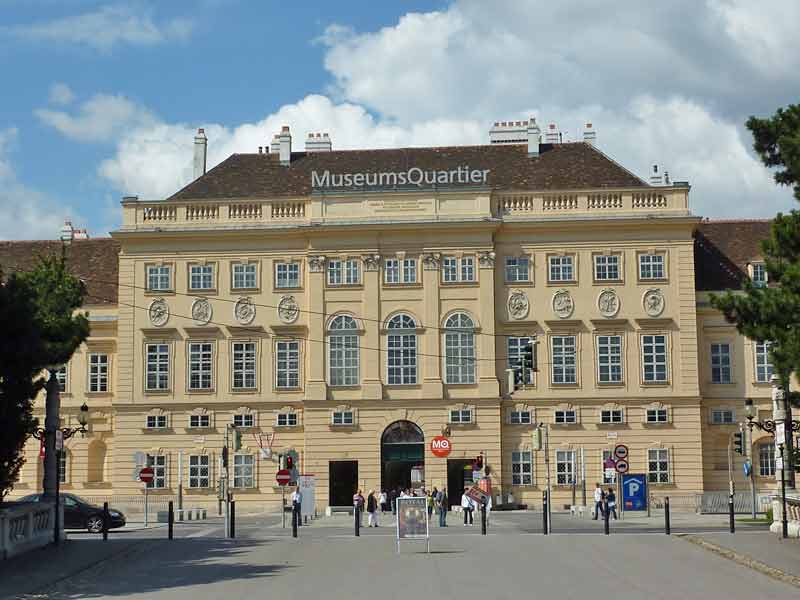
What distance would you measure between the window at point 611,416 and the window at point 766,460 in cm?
716

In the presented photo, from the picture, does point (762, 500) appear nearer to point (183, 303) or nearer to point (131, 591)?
point (183, 303)

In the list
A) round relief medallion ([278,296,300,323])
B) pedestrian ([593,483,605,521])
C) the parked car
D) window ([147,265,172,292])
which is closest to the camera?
the parked car

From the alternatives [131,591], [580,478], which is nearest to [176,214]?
[580,478]

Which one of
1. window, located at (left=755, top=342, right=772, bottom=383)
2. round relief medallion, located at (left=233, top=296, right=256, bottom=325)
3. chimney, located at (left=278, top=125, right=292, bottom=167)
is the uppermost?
chimney, located at (left=278, top=125, right=292, bottom=167)

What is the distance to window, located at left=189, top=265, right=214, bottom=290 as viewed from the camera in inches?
2463

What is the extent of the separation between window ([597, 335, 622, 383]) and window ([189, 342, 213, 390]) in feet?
61.9

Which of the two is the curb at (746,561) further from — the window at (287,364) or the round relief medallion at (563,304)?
the window at (287,364)

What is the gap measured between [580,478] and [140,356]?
2212cm

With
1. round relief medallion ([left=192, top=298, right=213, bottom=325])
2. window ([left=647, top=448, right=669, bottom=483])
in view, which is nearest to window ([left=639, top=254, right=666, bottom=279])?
window ([left=647, top=448, right=669, bottom=483])

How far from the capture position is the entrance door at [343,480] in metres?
60.8

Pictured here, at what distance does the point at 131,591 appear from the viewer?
74.3 ft

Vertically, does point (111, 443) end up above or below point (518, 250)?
below

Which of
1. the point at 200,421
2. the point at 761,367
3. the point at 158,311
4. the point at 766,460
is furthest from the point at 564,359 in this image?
the point at 158,311

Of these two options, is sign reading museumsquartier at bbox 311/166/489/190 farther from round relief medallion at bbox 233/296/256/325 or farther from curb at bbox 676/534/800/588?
curb at bbox 676/534/800/588
